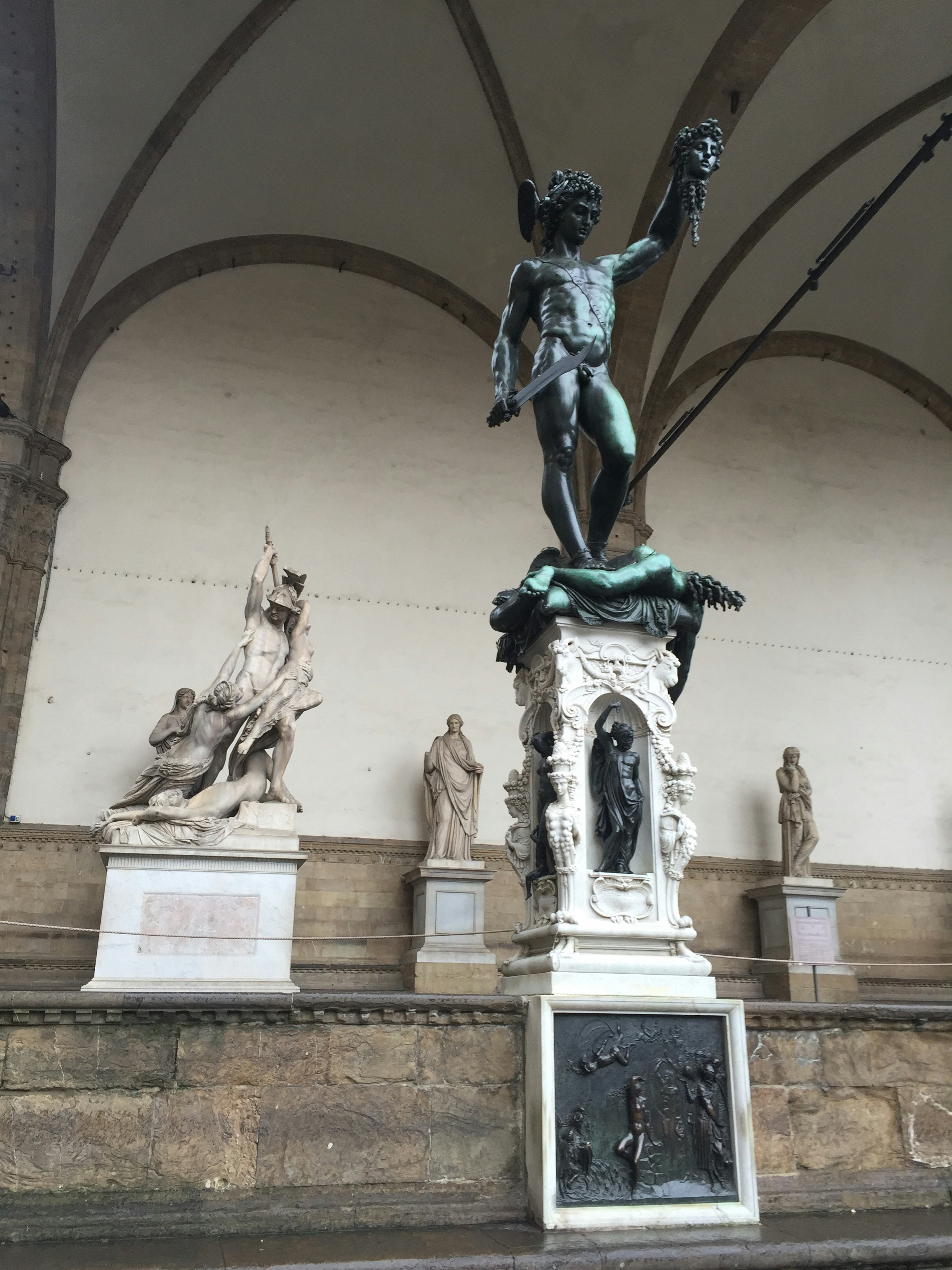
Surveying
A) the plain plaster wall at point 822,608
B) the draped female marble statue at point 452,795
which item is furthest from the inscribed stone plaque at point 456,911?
the plain plaster wall at point 822,608

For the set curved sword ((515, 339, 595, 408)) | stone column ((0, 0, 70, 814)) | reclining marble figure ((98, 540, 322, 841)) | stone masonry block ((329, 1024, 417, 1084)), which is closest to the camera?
stone masonry block ((329, 1024, 417, 1084))

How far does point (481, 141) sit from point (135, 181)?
11.4ft

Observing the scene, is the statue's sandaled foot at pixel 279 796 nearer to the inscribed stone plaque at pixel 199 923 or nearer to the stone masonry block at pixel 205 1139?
the inscribed stone plaque at pixel 199 923

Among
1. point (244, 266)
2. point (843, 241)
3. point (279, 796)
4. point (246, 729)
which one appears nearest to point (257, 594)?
point (246, 729)

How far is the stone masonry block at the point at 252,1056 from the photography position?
302cm

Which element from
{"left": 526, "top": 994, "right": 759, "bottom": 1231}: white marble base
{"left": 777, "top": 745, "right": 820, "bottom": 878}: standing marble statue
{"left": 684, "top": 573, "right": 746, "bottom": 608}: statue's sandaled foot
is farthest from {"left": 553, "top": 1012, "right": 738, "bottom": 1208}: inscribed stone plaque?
{"left": 777, "top": 745, "right": 820, "bottom": 878}: standing marble statue

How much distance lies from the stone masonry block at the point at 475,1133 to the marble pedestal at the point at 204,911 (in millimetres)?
2652

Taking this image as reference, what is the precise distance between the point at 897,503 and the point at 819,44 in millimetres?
5267

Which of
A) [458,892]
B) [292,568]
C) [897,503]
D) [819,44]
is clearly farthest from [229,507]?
[897,503]

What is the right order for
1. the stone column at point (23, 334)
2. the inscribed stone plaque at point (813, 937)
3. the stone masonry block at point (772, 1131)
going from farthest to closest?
the inscribed stone plaque at point (813, 937)
the stone column at point (23, 334)
the stone masonry block at point (772, 1131)

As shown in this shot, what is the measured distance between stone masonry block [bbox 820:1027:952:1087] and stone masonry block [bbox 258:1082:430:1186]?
1333mm

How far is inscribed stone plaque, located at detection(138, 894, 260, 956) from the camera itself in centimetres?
561

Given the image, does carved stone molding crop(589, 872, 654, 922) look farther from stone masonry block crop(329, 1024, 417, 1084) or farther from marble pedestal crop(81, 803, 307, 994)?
marble pedestal crop(81, 803, 307, 994)

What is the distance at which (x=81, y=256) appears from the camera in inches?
405
